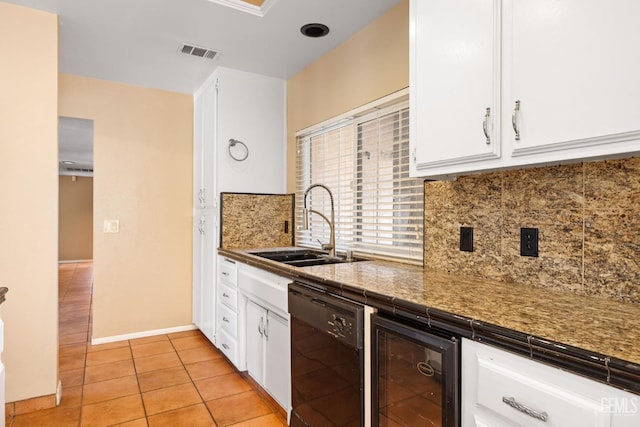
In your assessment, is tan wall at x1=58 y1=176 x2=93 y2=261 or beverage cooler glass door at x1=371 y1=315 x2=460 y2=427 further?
tan wall at x1=58 y1=176 x2=93 y2=261

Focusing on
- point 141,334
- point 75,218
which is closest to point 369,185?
point 141,334

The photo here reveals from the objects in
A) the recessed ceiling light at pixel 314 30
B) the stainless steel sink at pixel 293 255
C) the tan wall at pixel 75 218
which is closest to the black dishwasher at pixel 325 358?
the stainless steel sink at pixel 293 255

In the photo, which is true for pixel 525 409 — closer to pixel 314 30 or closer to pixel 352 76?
pixel 352 76

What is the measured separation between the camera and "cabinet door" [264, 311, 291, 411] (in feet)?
6.95

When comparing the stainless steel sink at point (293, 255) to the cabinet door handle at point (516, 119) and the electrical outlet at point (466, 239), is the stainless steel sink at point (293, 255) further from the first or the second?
the cabinet door handle at point (516, 119)

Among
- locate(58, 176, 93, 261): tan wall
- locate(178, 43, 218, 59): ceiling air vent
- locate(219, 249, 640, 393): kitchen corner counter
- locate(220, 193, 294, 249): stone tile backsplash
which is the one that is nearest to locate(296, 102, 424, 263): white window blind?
locate(220, 193, 294, 249): stone tile backsplash

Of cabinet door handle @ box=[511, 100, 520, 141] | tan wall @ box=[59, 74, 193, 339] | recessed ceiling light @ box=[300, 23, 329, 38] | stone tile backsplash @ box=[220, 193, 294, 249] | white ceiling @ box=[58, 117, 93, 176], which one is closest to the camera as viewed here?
cabinet door handle @ box=[511, 100, 520, 141]

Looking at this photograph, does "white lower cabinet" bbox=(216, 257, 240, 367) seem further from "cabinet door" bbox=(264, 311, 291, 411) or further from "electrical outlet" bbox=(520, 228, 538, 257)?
"electrical outlet" bbox=(520, 228, 538, 257)

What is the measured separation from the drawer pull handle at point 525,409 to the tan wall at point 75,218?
1117 centimetres

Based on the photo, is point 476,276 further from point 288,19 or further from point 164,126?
point 164,126

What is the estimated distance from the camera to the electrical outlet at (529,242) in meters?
1.56

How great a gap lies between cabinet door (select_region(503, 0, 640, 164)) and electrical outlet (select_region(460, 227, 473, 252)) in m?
0.57

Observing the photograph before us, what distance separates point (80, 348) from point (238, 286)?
1895 mm

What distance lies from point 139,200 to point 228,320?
1638mm
